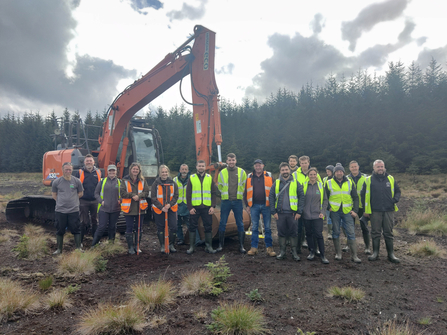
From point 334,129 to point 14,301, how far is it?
110 feet

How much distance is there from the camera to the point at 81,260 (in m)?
4.90

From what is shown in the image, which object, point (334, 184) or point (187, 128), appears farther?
point (187, 128)

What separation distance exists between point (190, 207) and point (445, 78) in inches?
1536

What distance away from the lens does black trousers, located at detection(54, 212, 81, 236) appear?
589cm

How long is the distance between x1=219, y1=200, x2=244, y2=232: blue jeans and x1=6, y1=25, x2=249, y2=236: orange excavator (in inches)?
15.4

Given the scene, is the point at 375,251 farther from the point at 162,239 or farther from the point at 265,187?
the point at 162,239

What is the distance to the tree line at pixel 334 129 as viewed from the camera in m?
28.0

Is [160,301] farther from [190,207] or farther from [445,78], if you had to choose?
[445,78]

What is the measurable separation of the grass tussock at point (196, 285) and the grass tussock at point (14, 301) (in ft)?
5.94

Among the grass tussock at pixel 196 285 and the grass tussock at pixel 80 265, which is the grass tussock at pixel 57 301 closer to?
the grass tussock at pixel 80 265

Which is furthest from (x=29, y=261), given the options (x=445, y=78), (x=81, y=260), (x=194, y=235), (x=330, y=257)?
(x=445, y=78)

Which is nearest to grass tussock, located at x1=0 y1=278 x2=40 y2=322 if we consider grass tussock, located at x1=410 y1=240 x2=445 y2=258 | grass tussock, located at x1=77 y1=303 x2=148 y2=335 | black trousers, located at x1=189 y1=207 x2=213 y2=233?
grass tussock, located at x1=77 y1=303 x2=148 y2=335

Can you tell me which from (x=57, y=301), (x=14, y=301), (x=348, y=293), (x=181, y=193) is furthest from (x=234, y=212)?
(x=14, y=301)

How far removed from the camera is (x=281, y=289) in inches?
168
